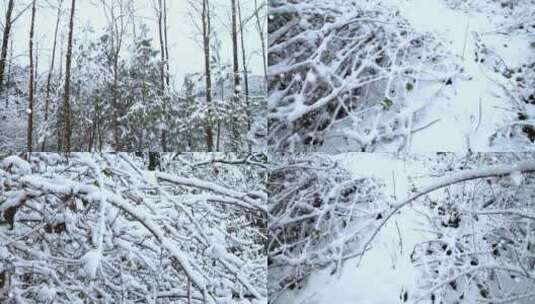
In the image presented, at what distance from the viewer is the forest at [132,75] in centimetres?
207

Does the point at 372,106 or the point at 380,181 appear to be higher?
the point at 372,106

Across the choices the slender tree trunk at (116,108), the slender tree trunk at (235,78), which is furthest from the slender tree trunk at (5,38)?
the slender tree trunk at (235,78)

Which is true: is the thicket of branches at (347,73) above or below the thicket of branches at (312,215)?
above

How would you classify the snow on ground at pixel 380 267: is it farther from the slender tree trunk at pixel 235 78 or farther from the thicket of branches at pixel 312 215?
the slender tree trunk at pixel 235 78

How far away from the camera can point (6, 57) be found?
80.9 inches

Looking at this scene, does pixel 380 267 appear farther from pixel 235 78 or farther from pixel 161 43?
pixel 161 43

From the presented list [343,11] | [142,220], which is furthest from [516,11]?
[142,220]

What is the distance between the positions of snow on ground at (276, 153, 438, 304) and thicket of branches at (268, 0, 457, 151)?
0.26 feet

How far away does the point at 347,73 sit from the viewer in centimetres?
213

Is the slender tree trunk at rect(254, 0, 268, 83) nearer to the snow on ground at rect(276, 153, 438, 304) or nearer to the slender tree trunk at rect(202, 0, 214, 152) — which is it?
the slender tree trunk at rect(202, 0, 214, 152)

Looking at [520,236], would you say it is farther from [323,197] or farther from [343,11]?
[343,11]

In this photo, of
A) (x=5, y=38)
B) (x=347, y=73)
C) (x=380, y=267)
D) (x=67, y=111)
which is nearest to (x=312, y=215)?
(x=380, y=267)

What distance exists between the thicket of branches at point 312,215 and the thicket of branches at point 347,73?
0.11 m

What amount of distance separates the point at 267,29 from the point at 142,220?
2.69 ft
